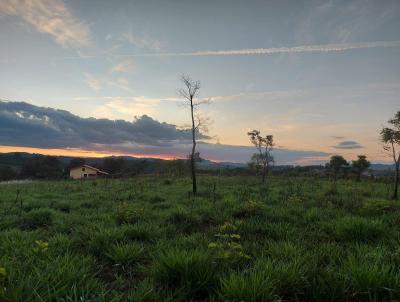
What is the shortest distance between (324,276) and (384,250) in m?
1.93

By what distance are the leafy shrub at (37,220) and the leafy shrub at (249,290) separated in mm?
7572

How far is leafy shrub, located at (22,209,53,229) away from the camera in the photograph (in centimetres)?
908

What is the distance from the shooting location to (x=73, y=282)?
12.9 feet

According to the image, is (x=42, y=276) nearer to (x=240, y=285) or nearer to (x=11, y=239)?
(x=240, y=285)

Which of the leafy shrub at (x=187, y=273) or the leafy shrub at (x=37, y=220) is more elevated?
the leafy shrub at (x=187, y=273)

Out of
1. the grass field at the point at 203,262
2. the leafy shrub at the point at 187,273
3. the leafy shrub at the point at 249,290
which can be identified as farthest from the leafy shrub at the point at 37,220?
the leafy shrub at the point at 249,290

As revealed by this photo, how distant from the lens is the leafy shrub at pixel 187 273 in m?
4.08

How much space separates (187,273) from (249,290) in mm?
1110

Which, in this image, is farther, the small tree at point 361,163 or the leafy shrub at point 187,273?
the small tree at point 361,163

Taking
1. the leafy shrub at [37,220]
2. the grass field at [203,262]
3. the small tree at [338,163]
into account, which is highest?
the small tree at [338,163]

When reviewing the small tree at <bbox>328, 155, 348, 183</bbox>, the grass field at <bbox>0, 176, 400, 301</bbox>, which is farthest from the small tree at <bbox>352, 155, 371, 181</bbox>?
the grass field at <bbox>0, 176, 400, 301</bbox>

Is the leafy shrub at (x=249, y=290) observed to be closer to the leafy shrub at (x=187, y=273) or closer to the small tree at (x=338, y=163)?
the leafy shrub at (x=187, y=273)

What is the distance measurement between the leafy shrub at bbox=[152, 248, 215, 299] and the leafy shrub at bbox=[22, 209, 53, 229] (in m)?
6.32

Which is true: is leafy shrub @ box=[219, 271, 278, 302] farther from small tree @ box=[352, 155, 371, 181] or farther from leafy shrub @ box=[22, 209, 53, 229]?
small tree @ box=[352, 155, 371, 181]
